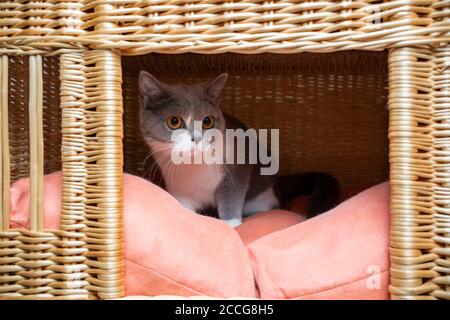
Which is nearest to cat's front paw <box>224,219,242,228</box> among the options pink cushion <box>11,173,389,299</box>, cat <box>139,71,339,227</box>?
cat <box>139,71,339,227</box>

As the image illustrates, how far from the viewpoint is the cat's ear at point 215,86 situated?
150cm

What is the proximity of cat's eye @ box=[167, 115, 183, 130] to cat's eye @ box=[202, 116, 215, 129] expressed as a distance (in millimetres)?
79

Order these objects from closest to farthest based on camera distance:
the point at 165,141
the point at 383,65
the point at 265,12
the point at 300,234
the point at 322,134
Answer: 1. the point at 265,12
2. the point at 300,234
3. the point at 165,141
4. the point at 383,65
5. the point at 322,134

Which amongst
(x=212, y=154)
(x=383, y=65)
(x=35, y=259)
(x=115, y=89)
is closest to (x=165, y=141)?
(x=212, y=154)

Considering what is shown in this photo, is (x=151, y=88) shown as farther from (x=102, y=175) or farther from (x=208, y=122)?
(x=102, y=175)

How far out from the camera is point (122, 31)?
0.93m

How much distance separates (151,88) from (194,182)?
1.18ft

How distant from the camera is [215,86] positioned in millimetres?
1511

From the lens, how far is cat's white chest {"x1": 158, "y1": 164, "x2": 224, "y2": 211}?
1.52m

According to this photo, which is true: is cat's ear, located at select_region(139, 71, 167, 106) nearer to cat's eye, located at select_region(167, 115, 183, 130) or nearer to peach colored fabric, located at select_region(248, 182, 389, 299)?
cat's eye, located at select_region(167, 115, 183, 130)

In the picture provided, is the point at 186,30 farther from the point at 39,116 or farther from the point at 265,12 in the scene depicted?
the point at 39,116

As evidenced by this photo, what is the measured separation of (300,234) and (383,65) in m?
1.04

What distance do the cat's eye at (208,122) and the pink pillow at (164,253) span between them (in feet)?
1.45

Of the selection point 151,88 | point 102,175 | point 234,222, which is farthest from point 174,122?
point 102,175
